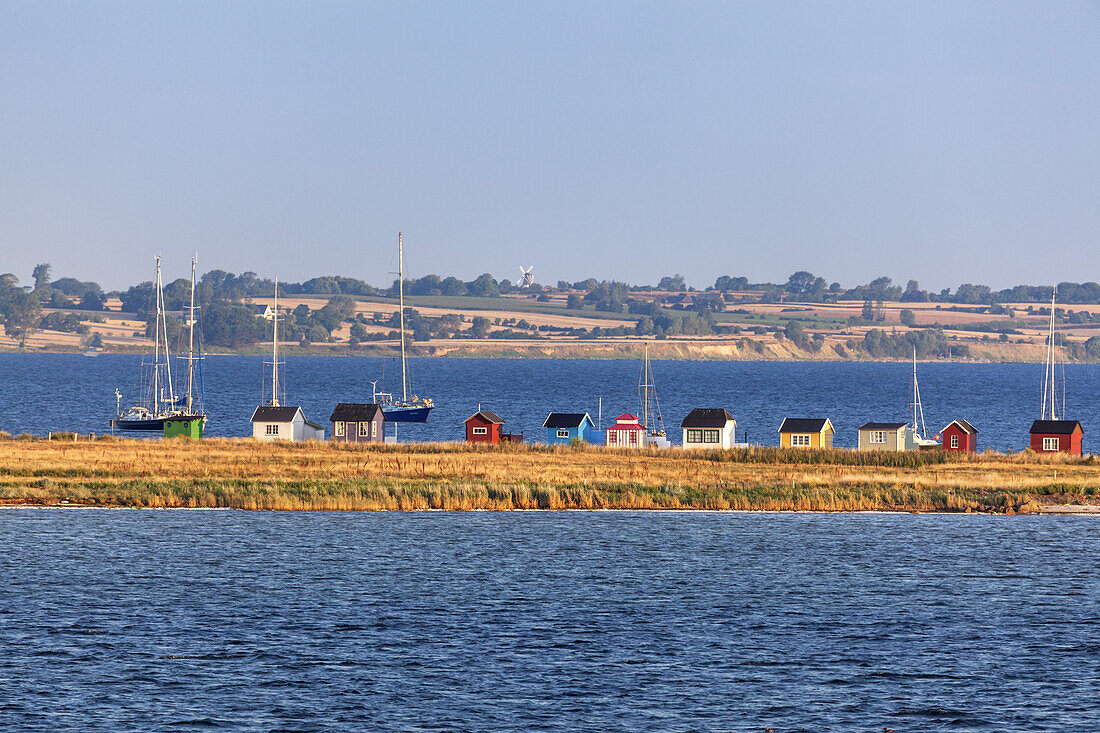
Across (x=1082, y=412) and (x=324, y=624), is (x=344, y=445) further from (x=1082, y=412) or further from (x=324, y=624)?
(x=1082, y=412)

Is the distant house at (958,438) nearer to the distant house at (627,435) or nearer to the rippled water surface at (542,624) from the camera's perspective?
the distant house at (627,435)

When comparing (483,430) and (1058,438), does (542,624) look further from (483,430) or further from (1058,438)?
(1058,438)

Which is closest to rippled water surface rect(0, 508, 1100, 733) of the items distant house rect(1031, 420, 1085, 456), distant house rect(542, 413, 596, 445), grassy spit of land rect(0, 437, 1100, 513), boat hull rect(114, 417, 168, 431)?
grassy spit of land rect(0, 437, 1100, 513)

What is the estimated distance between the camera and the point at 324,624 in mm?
41406

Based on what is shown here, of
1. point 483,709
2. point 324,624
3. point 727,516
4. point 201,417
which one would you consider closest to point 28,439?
point 201,417

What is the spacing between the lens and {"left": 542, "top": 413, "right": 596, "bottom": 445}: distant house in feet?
343

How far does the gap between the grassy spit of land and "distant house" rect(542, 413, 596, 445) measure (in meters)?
9.66

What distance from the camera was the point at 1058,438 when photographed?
97.3 m

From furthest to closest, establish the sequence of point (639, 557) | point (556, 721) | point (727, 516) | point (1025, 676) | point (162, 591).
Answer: point (727, 516) < point (639, 557) < point (162, 591) < point (1025, 676) < point (556, 721)

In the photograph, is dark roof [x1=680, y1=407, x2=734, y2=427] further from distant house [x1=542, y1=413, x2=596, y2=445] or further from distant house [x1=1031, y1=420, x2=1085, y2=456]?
distant house [x1=1031, y1=420, x2=1085, y2=456]

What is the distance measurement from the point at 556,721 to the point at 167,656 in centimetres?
1190

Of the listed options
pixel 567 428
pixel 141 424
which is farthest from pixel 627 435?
pixel 141 424

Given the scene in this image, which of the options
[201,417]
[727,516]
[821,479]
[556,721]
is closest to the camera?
[556,721]

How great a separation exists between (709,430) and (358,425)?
26583 mm
